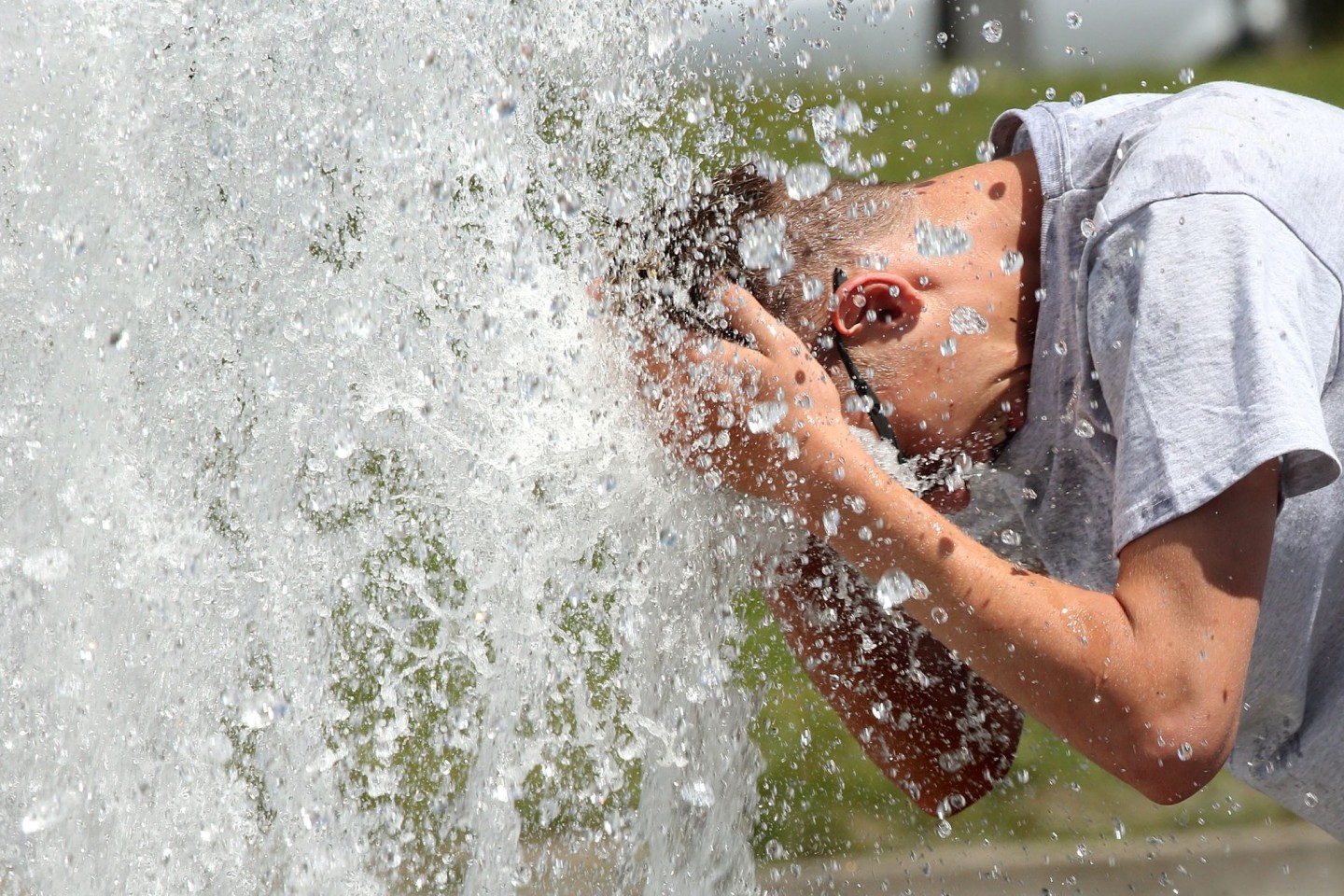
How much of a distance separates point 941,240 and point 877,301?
13cm

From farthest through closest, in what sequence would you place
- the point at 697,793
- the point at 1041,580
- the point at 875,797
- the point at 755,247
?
the point at 875,797 → the point at 697,793 → the point at 755,247 → the point at 1041,580

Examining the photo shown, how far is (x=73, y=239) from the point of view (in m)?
2.60

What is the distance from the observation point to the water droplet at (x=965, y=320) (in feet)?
6.70

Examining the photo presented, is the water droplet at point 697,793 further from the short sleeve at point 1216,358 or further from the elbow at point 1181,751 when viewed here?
the short sleeve at point 1216,358

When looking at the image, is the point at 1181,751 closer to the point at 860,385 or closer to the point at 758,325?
the point at 860,385

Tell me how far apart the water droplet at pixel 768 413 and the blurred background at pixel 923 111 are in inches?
21.0

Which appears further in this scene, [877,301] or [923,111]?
[923,111]

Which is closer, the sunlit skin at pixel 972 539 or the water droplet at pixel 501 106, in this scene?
the sunlit skin at pixel 972 539

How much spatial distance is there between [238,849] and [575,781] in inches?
49.9

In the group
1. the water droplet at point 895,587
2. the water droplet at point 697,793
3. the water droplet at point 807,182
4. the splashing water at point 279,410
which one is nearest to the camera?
the water droplet at point 895,587

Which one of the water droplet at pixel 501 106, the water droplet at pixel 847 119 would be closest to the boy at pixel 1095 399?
the water droplet at pixel 847 119

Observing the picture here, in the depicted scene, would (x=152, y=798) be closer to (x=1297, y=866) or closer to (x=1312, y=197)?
(x=1312, y=197)

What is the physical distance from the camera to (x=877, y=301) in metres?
2.07

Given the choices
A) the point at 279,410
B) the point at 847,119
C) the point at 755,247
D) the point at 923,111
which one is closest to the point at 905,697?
the point at 755,247
